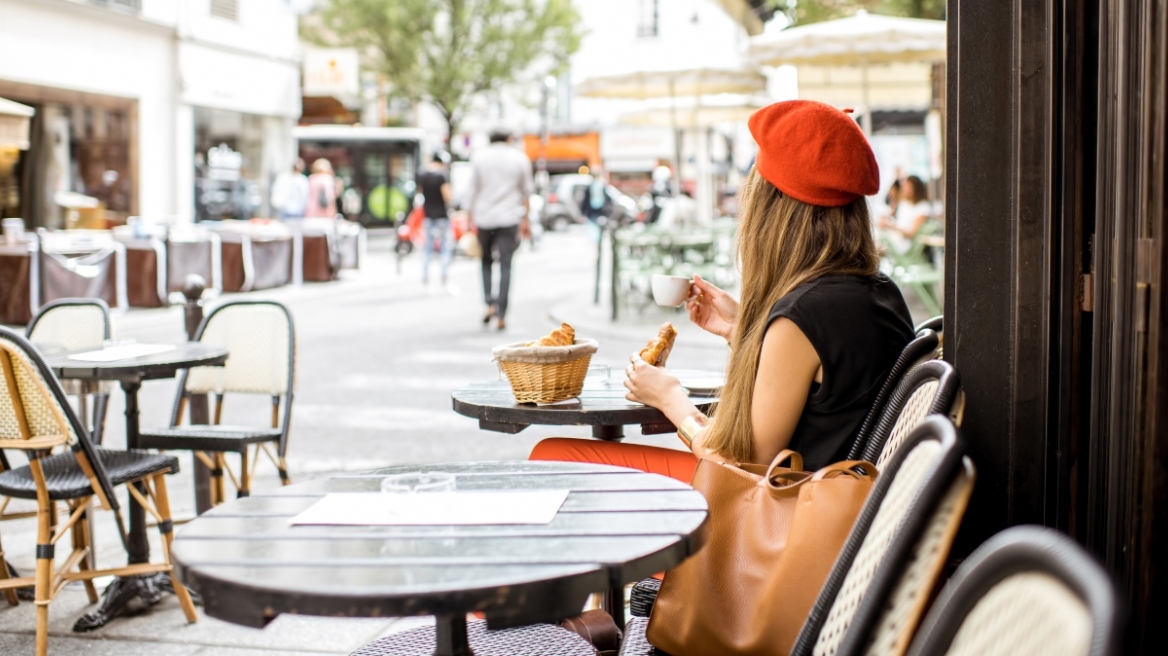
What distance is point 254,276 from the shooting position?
17.5 meters

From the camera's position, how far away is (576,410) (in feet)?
11.4

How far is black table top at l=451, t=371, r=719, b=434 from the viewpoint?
349 cm

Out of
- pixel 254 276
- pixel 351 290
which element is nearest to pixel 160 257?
pixel 254 276

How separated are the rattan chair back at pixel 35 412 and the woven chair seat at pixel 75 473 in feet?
0.46

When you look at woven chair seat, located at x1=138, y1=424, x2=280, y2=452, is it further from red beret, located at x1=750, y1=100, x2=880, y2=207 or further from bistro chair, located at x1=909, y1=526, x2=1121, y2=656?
bistro chair, located at x1=909, y1=526, x2=1121, y2=656

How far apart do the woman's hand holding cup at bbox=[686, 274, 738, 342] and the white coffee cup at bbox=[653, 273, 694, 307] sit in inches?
5.1

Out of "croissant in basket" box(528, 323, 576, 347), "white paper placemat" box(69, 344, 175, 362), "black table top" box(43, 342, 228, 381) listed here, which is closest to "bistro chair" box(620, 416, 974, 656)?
"croissant in basket" box(528, 323, 576, 347)

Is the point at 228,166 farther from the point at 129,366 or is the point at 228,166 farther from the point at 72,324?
the point at 129,366

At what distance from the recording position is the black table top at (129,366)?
451 cm

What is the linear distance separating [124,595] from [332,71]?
27440 millimetres

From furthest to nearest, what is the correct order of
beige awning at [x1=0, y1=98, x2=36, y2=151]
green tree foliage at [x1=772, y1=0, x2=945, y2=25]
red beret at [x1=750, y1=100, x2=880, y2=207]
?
1. green tree foliage at [x1=772, y1=0, x2=945, y2=25]
2. beige awning at [x1=0, y1=98, x2=36, y2=151]
3. red beret at [x1=750, y1=100, x2=880, y2=207]

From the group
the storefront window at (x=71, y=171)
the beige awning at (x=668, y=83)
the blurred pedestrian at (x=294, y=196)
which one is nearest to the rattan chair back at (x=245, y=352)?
the beige awning at (x=668, y=83)

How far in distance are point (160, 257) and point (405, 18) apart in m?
27.7

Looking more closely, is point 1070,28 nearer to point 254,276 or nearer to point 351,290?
point 254,276
